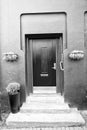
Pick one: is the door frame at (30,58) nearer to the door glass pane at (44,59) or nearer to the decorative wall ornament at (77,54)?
the door glass pane at (44,59)

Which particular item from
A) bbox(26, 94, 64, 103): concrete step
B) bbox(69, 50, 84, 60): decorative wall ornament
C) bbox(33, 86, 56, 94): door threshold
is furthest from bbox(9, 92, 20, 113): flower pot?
bbox(69, 50, 84, 60): decorative wall ornament

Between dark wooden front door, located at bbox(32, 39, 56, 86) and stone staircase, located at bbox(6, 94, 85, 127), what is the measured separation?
486 mm

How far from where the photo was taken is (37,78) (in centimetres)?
416

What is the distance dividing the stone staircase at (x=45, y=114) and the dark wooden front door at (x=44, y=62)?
486 millimetres

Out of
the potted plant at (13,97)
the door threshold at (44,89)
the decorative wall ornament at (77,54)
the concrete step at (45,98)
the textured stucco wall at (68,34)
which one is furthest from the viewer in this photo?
Result: the door threshold at (44,89)

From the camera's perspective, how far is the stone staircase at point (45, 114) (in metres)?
2.96

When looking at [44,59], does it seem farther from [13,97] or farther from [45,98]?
[13,97]

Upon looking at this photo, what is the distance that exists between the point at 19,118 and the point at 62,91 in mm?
1482

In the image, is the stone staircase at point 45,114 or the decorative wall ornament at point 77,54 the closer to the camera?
the stone staircase at point 45,114

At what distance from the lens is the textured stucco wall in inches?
142

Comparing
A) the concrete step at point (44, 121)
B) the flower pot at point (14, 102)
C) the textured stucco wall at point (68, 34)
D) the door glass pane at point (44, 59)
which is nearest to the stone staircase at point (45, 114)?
the concrete step at point (44, 121)

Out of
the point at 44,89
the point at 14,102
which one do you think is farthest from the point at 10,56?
the point at 44,89

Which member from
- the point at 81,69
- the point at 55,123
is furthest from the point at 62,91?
the point at 55,123

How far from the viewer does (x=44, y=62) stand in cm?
415
